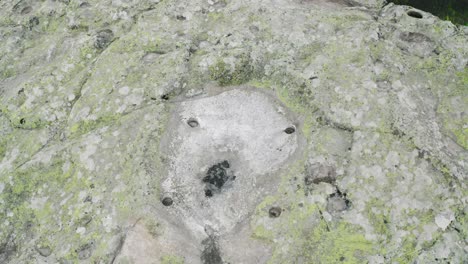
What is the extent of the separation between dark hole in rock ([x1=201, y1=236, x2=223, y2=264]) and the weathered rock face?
15mm

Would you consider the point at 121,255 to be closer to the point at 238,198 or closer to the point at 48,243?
the point at 48,243

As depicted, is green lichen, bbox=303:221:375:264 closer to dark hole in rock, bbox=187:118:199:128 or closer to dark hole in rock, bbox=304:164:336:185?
dark hole in rock, bbox=304:164:336:185

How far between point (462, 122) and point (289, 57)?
215cm

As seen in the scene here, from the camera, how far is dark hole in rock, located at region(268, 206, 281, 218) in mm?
4711

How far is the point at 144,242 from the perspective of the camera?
4652mm

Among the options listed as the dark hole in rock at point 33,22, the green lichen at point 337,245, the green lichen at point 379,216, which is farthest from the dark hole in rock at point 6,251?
the green lichen at point 379,216

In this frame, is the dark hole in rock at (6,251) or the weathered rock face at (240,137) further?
the dark hole in rock at (6,251)

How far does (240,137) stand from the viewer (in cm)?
542

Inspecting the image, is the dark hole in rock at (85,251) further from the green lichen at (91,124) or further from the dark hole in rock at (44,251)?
the green lichen at (91,124)

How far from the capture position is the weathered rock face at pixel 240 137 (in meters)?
4.57

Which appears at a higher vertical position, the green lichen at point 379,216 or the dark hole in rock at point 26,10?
the green lichen at point 379,216

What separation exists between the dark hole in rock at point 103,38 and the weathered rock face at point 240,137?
0.02 metres

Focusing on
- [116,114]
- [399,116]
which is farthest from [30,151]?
[399,116]

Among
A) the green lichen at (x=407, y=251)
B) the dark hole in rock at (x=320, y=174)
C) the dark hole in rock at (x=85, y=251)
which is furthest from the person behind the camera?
the dark hole in rock at (x=320, y=174)
